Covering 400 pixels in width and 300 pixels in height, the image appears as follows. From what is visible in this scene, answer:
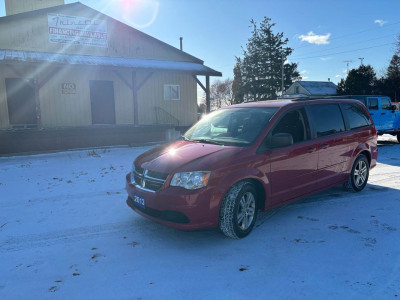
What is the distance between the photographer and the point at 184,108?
57.3ft

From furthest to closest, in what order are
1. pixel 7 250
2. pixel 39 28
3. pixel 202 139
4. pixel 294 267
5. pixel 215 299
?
pixel 39 28 → pixel 202 139 → pixel 7 250 → pixel 294 267 → pixel 215 299

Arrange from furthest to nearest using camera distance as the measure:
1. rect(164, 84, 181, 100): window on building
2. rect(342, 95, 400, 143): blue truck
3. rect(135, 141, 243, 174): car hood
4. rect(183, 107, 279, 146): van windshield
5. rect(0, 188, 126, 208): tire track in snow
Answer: rect(164, 84, 181, 100): window on building
rect(342, 95, 400, 143): blue truck
rect(0, 188, 126, 208): tire track in snow
rect(183, 107, 279, 146): van windshield
rect(135, 141, 243, 174): car hood

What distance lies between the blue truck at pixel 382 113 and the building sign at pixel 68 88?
504 inches

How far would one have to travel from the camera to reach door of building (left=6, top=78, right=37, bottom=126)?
1330 centimetres

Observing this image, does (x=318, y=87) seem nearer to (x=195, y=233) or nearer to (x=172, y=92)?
(x=172, y=92)

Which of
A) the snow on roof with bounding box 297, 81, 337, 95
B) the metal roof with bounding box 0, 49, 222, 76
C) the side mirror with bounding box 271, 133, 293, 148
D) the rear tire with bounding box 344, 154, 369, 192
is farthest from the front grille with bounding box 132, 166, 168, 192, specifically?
the snow on roof with bounding box 297, 81, 337, 95

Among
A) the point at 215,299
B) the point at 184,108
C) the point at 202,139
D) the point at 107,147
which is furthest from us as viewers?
the point at 184,108

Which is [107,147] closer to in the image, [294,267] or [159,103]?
[159,103]

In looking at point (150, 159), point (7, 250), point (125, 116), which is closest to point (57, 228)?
point (7, 250)

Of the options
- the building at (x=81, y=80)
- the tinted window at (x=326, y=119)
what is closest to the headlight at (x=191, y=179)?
the tinted window at (x=326, y=119)

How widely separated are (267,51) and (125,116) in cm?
3192

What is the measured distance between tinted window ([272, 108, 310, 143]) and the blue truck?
9053mm

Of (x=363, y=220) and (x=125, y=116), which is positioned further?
(x=125, y=116)

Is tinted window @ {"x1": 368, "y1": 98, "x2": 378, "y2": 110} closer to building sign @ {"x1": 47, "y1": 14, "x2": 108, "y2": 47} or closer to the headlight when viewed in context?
the headlight
